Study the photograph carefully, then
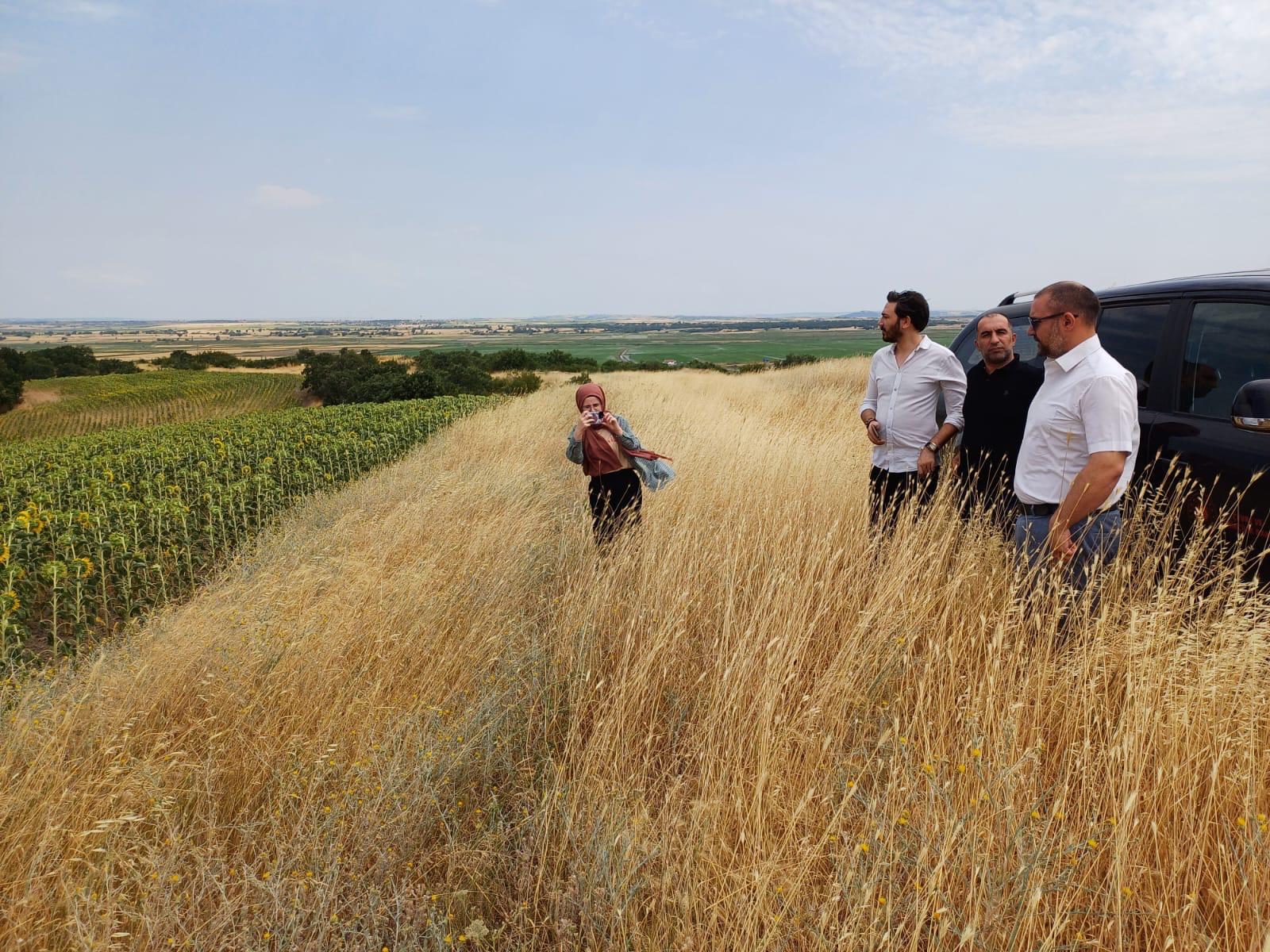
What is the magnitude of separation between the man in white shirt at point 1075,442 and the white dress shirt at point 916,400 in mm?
1161

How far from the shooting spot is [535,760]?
105 inches

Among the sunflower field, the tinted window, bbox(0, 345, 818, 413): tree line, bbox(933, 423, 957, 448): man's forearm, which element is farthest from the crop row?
the tinted window

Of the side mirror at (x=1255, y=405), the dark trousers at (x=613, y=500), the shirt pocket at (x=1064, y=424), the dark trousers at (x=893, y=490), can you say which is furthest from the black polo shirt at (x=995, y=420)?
the dark trousers at (x=613, y=500)

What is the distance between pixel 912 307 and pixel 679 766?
10.3 ft

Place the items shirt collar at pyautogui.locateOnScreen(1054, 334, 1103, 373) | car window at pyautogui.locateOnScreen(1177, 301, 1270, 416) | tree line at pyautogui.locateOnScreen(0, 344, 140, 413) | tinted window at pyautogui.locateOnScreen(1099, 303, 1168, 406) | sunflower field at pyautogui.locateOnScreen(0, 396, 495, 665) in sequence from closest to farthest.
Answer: shirt collar at pyautogui.locateOnScreen(1054, 334, 1103, 373)
car window at pyautogui.locateOnScreen(1177, 301, 1270, 416)
tinted window at pyautogui.locateOnScreen(1099, 303, 1168, 406)
sunflower field at pyautogui.locateOnScreen(0, 396, 495, 665)
tree line at pyautogui.locateOnScreen(0, 344, 140, 413)

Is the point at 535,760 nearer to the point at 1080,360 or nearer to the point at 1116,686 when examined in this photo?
the point at 1116,686

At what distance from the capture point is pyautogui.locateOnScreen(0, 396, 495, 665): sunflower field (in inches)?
222

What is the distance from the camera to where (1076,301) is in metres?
2.92

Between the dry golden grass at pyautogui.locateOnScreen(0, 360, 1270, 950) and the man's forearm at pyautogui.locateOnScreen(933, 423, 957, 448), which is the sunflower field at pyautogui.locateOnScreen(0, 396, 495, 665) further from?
the man's forearm at pyautogui.locateOnScreen(933, 423, 957, 448)

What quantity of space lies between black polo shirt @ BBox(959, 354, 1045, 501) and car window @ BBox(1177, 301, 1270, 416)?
2.26 ft

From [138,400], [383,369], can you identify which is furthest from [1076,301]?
[138,400]

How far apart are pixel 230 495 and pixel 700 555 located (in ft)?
24.6

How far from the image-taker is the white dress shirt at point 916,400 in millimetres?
4301

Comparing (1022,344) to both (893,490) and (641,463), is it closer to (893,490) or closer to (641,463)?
(893,490)
